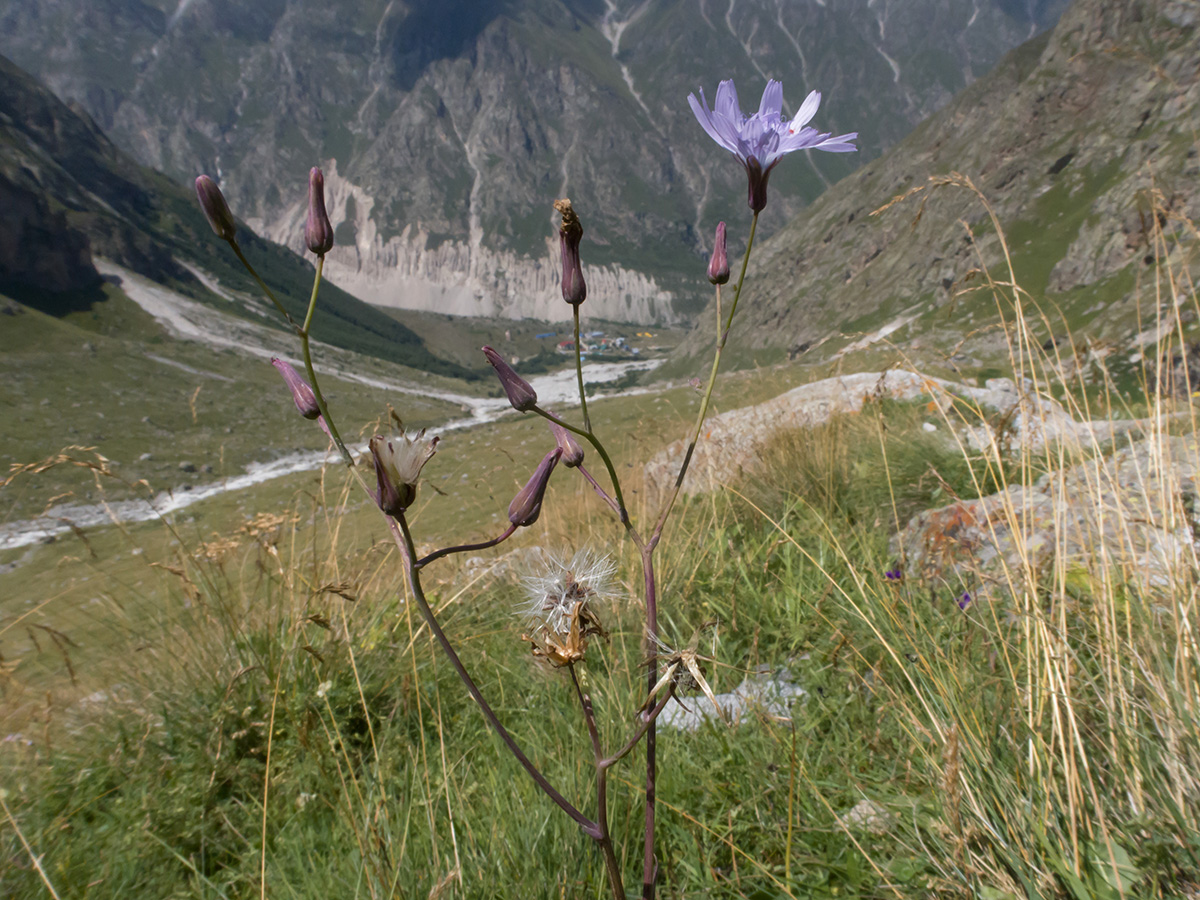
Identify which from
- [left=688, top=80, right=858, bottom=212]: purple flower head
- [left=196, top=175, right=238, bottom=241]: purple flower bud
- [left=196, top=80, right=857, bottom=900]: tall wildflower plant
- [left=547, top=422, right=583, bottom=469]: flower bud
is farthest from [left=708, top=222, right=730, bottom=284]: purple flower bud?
[left=196, top=175, right=238, bottom=241]: purple flower bud

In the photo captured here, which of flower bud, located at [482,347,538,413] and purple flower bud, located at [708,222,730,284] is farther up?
purple flower bud, located at [708,222,730,284]

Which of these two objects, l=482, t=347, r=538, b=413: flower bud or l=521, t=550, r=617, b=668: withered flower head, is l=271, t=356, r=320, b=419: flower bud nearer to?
l=482, t=347, r=538, b=413: flower bud

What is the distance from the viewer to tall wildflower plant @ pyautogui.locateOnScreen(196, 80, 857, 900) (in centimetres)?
98

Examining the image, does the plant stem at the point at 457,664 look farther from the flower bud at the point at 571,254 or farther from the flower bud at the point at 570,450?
the flower bud at the point at 571,254

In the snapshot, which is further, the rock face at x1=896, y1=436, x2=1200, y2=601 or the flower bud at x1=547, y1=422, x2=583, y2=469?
the rock face at x1=896, y1=436, x2=1200, y2=601

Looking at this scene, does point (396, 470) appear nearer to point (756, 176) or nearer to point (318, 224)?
point (318, 224)

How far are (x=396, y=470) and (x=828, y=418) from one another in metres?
6.75

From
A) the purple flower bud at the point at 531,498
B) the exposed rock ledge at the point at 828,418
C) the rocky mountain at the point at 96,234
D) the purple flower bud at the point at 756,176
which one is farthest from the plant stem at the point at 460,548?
the rocky mountain at the point at 96,234

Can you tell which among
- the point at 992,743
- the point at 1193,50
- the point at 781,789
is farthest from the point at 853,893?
the point at 1193,50

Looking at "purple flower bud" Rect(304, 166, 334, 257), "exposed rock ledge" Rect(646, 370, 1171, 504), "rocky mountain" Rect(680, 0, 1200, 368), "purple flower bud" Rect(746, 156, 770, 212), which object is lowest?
"exposed rock ledge" Rect(646, 370, 1171, 504)

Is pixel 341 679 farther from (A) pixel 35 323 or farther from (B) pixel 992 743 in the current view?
(A) pixel 35 323

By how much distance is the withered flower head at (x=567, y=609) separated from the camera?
1062mm

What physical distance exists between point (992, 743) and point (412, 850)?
1.73m

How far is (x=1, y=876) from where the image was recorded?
1948mm
